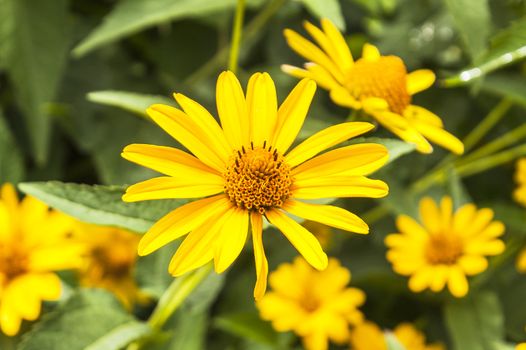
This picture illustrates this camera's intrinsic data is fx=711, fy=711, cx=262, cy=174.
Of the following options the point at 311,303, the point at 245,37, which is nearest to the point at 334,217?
the point at 311,303

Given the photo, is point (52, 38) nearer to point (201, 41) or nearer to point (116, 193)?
point (201, 41)

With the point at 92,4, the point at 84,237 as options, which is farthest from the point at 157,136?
the point at 92,4

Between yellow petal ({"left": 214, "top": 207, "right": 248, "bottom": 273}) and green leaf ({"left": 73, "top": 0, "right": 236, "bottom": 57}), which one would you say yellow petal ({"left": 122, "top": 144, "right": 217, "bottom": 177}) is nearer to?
yellow petal ({"left": 214, "top": 207, "right": 248, "bottom": 273})

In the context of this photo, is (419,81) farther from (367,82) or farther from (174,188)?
(174,188)

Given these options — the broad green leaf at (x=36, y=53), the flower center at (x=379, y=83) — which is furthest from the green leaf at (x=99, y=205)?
the broad green leaf at (x=36, y=53)

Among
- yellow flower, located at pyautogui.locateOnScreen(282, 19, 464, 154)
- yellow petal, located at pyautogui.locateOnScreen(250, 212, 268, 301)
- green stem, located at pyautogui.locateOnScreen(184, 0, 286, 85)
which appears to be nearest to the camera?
yellow petal, located at pyautogui.locateOnScreen(250, 212, 268, 301)

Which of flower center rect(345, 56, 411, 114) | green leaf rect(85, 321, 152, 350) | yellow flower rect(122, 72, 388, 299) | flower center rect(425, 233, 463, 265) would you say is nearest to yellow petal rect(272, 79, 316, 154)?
yellow flower rect(122, 72, 388, 299)
